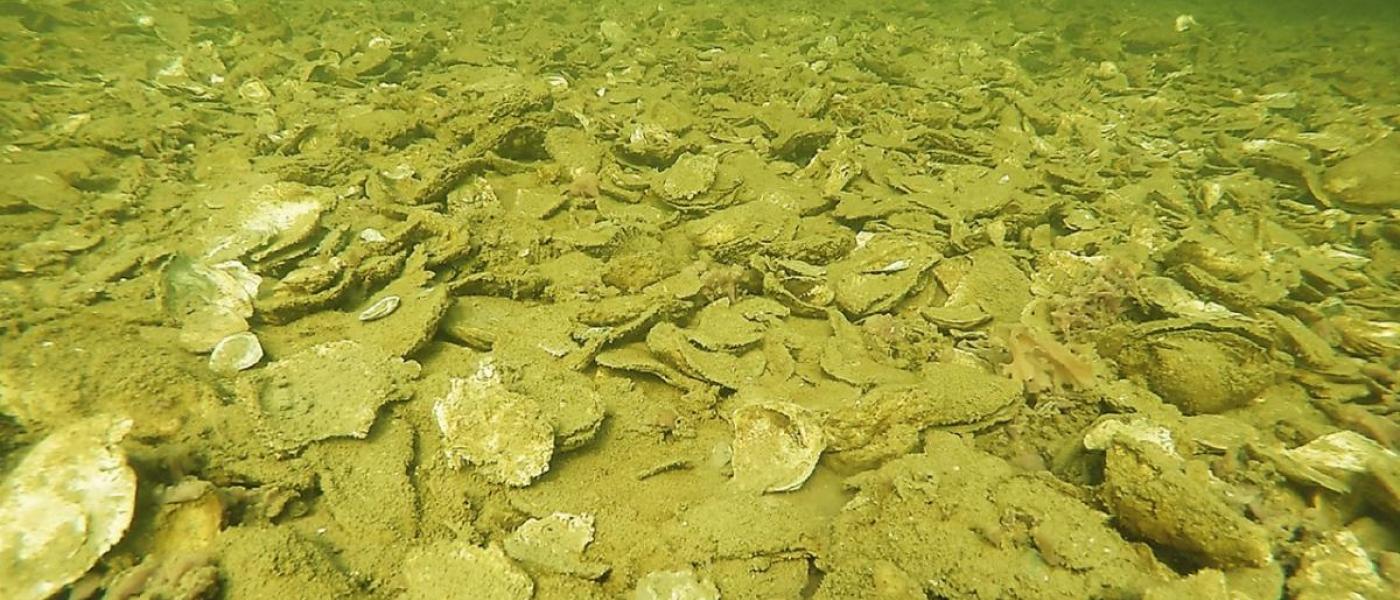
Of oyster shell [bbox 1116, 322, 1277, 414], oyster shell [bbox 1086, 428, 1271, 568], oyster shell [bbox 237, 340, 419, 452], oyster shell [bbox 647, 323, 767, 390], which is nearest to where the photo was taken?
oyster shell [bbox 1086, 428, 1271, 568]

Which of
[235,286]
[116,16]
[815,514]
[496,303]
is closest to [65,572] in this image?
[235,286]

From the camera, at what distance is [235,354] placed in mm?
2959

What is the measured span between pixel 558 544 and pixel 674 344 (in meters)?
1.24

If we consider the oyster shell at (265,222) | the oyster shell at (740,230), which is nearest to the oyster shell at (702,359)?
the oyster shell at (740,230)

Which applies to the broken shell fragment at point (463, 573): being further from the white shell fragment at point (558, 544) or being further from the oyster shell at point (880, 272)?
the oyster shell at point (880, 272)

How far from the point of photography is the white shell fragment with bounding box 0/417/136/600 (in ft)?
6.32

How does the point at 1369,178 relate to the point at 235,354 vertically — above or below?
above

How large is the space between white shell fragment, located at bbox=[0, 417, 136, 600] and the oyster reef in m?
0.01

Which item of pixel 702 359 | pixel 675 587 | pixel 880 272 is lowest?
pixel 675 587

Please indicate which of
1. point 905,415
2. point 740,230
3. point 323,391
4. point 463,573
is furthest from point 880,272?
point 323,391

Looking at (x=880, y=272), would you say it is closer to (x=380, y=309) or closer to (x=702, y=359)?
(x=702, y=359)

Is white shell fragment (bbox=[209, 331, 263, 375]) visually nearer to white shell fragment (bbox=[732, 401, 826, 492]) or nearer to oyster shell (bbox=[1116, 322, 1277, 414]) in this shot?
white shell fragment (bbox=[732, 401, 826, 492])

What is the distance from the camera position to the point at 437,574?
227cm

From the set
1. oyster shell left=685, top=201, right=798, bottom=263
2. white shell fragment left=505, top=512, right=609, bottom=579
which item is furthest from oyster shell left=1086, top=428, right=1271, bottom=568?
oyster shell left=685, top=201, right=798, bottom=263
